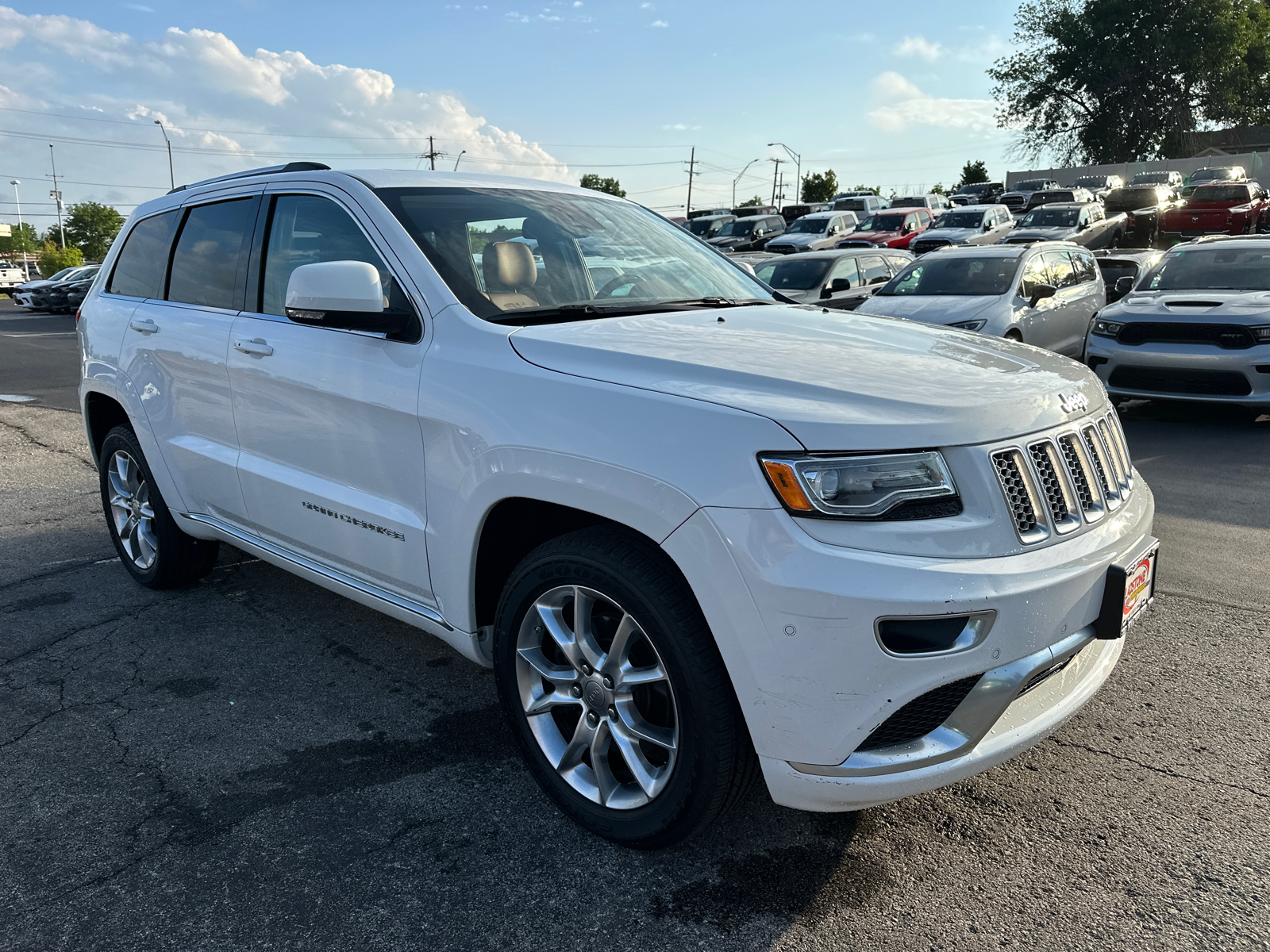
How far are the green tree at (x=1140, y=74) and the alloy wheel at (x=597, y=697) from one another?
221 ft

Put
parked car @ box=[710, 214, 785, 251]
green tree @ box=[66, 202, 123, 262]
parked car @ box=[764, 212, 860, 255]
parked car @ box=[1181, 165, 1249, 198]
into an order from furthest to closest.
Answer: green tree @ box=[66, 202, 123, 262] → parked car @ box=[1181, 165, 1249, 198] → parked car @ box=[710, 214, 785, 251] → parked car @ box=[764, 212, 860, 255]

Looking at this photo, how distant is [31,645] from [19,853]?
1749 mm

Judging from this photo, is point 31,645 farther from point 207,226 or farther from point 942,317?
point 942,317

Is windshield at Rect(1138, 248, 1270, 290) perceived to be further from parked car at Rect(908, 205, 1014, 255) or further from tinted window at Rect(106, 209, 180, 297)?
parked car at Rect(908, 205, 1014, 255)

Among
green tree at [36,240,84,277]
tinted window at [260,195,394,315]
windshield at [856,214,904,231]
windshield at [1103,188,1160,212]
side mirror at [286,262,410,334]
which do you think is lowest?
green tree at [36,240,84,277]

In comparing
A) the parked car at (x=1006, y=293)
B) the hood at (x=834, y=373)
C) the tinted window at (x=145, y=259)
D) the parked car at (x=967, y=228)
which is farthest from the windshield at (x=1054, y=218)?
the tinted window at (x=145, y=259)

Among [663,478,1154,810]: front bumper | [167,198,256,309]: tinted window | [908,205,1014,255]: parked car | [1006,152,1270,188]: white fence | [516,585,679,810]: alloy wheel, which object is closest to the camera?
[663,478,1154,810]: front bumper

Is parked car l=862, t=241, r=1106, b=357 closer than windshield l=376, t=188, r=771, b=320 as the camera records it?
No

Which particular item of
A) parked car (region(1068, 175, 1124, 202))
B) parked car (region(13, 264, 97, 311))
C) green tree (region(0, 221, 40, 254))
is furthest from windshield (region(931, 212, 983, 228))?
green tree (region(0, 221, 40, 254))

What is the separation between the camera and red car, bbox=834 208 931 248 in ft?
86.1

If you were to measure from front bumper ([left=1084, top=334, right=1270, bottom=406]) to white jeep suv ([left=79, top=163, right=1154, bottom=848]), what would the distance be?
6170 millimetres

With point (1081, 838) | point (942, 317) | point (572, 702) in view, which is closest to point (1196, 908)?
point (1081, 838)

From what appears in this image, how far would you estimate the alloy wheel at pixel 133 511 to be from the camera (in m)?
4.62

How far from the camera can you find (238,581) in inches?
191
